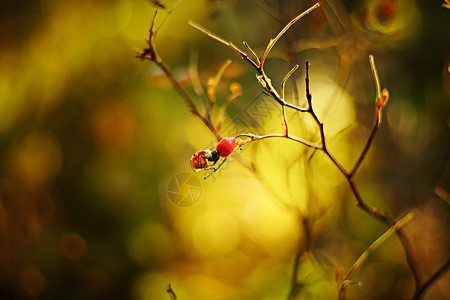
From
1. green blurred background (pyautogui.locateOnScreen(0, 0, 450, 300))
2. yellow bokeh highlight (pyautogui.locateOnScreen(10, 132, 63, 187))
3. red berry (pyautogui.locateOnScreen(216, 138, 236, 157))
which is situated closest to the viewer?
red berry (pyautogui.locateOnScreen(216, 138, 236, 157))

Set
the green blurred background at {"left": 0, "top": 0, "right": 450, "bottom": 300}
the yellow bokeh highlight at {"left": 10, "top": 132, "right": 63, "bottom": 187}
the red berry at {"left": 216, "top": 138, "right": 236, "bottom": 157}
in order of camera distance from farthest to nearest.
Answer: the yellow bokeh highlight at {"left": 10, "top": 132, "right": 63, "bottom": 187} → the green blurred background at {"left": 0, "top": 0, "right": 450, "bottom": 300} → the red berry at {"left": 216, "top": 138, "right": 236, "bottom": 157}

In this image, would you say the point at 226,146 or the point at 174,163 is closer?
the point at 226,146

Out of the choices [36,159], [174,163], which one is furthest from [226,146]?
[36,159]

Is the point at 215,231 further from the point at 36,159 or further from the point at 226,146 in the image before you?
the point at 226,146

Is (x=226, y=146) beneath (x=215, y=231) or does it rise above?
above

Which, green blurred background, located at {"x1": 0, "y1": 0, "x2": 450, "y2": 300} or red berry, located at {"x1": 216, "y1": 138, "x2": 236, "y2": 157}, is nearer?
red berry, located at {"x1": 216, "y1": 138, "x2": 236, "y2": 157}

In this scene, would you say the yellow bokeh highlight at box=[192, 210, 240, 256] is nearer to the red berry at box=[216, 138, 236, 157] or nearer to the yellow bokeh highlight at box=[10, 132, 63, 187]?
the yellow bokeh highlight at box=[10, 132, 63, 187]

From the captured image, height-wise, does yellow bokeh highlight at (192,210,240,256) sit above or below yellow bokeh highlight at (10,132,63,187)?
below

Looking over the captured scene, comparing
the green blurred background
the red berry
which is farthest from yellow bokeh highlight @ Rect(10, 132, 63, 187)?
the red berry

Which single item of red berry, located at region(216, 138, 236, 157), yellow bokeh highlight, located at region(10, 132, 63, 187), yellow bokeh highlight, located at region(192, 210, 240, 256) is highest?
yellow bokeh highlight, located at region(10, 132, 63, 187)

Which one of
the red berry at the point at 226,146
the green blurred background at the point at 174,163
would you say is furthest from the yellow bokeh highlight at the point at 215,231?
the red berry at the point at 226,146
